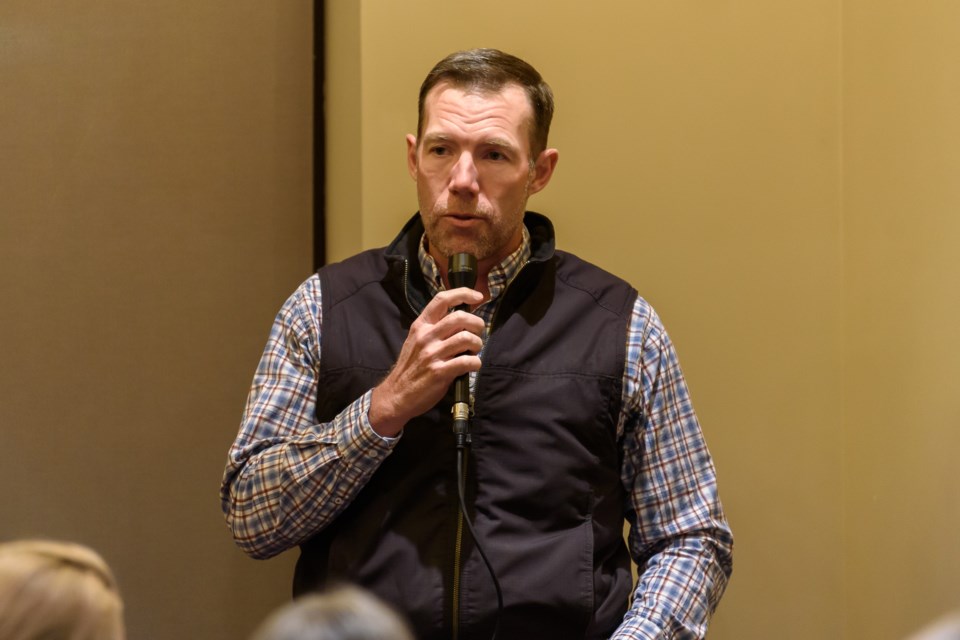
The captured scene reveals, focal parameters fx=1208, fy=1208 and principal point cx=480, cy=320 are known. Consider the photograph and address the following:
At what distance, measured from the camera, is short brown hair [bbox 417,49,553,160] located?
225cm

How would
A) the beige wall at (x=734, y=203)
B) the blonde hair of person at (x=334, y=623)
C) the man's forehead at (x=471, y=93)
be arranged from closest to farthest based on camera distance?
1. the blonde hair of person at (x=334, y=623)
2. the man's forehead at (x=471, y=93)
3. the beige wall at (x=734, y=203)

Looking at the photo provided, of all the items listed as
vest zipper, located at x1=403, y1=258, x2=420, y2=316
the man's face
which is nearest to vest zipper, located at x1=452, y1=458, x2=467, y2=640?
vest zipper, located at x1=403, y1=258, x2=420, y2=316

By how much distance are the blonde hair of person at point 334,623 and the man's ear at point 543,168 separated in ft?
4.72

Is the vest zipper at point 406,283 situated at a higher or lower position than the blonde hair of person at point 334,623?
higher

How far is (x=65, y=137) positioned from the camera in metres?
2.43

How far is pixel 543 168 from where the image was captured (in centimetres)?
236

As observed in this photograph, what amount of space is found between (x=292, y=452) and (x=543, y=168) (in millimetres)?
761

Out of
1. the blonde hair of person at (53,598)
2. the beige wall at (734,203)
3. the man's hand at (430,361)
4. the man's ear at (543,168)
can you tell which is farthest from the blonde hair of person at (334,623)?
the beige wall at (734,203)

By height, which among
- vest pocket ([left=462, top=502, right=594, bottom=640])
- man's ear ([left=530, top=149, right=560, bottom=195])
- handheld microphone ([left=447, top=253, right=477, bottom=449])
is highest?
man's ear ([left=530, top=149, right=560, bottom=195])

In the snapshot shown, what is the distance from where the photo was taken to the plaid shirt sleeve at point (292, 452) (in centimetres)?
196

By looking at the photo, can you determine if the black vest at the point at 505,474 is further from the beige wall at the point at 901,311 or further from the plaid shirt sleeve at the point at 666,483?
the beige wall at the point at 901,311

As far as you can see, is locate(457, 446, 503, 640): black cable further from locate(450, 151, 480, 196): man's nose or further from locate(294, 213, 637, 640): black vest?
locate(450, 151, 480, 196): man's nose

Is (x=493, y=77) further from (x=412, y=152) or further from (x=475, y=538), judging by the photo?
(x=475, y=538)

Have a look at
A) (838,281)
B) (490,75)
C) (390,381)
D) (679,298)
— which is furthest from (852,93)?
(390,381)
